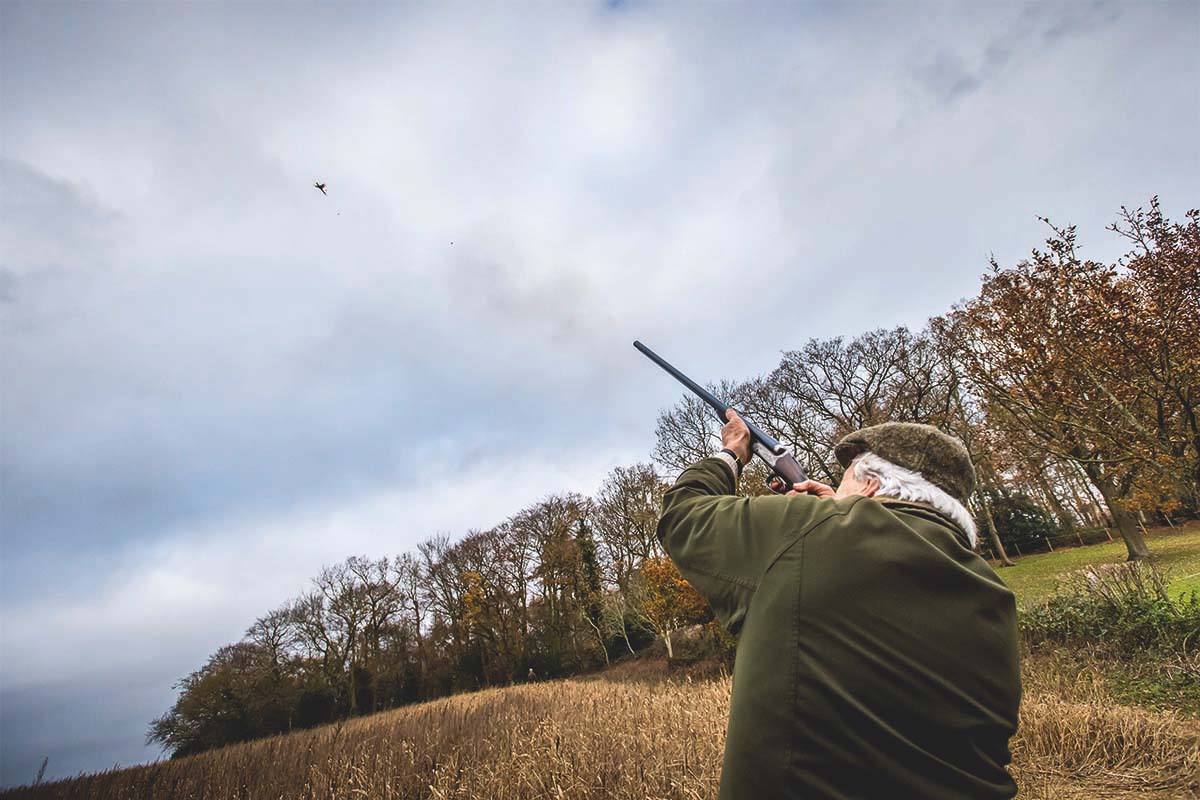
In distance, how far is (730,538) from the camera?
4.96 feet

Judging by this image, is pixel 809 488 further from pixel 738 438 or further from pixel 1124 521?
pixel 1124 521

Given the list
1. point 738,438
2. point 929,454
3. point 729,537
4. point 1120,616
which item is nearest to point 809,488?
point 738,438

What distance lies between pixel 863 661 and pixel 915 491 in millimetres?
643

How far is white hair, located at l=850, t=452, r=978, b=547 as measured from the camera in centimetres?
164

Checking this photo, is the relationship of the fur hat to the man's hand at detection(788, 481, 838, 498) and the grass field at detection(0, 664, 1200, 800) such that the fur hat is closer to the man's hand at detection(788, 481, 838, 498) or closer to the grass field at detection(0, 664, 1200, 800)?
the man's hand at detection(788, 481, 838, 498)

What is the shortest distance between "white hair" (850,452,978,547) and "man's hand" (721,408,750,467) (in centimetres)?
47

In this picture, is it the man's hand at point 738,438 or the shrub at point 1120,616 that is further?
the shrub at point 1120,616

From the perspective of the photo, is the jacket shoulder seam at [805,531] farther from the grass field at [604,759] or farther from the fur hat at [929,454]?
the grass field at [604,759]

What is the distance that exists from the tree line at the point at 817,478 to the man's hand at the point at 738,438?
729cm

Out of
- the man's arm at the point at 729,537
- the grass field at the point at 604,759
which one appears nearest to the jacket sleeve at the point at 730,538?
the man's arm at the point at 729,537

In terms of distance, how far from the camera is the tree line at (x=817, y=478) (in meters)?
6.62

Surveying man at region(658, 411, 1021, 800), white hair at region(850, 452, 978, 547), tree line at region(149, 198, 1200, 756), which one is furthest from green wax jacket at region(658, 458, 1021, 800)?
tree line at region(149, 198, 1200, 756)

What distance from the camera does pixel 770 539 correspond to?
4.73 feet

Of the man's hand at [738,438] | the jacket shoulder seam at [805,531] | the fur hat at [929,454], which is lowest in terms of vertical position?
the jacket shoulder seam at [805,531]
